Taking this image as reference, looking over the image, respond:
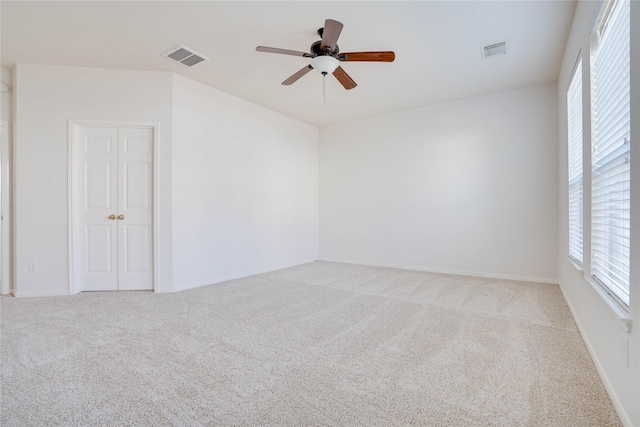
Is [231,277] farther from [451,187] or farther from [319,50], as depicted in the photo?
[451,187]

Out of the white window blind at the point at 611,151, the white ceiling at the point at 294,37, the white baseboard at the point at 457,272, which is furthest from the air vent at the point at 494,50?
the white baseboard at the point at 457,272

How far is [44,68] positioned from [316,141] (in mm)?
4185

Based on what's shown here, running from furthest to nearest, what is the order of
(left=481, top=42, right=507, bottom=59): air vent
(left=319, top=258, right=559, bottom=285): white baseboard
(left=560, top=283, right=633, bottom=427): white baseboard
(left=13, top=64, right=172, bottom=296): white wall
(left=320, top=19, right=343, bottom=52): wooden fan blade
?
(left=319, top=258, right=559, bottom=285): white baseboard, (left=13, top=64, right=172, bottom=296): white wall, (left=481, top=42, right=507, bottom=59): air vent, (left=320, top=19, right=343, bottom=52): wooden fan blade, (left=560, top=283, right=633, bottom=427): white baseboard

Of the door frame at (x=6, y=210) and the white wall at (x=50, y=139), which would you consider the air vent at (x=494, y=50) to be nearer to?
the white wall at (x=50, y=139)

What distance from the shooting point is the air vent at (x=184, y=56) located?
3.22 meters

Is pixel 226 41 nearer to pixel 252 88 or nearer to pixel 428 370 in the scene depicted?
pixel 252 88

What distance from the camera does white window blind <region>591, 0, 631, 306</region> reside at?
1.57m

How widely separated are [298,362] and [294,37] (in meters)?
2.87

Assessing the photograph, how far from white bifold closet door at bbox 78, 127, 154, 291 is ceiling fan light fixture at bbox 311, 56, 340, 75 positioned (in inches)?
94.9

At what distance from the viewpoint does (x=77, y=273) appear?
3.74 m

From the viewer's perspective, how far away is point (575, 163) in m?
2.98

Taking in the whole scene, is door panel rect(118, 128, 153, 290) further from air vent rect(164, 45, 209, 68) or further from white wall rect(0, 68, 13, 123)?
white wall rect(0, 68, 13, 123)

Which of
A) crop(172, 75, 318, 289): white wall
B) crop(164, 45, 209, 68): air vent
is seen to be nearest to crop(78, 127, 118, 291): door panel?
crop(172, 75, 318, 289): white wall

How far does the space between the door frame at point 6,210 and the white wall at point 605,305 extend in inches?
222
